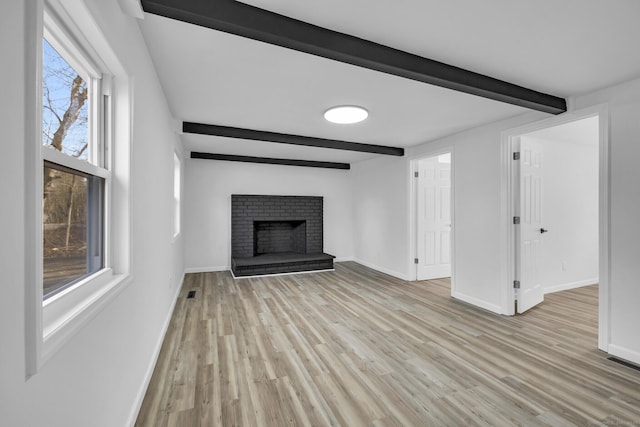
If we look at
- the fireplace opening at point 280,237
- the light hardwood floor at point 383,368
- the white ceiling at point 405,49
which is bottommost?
the light hardwood floor at point 383,368

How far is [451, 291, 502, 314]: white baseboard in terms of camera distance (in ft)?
11.3

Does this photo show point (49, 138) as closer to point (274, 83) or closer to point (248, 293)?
point (274, 83)

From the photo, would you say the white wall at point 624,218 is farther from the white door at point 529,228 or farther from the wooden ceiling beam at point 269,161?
the wooden ceiling beam at point 269,161

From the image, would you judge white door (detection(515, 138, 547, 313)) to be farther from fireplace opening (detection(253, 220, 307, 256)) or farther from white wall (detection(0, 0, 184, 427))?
fireplace opening (detection(253, 220, 307, 256))

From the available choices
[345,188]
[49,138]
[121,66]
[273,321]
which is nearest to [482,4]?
[121,66]

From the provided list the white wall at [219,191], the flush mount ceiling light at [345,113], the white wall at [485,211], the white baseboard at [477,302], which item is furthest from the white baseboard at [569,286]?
the white wall at [219,191]

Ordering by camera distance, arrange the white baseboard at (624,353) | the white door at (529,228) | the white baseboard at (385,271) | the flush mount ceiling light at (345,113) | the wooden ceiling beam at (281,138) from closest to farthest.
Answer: the white baseboard at (624,353) < the flush mount ceiling light at (345,113) < the white door at (529,228) < the wooden ceiling beam at (281,138) < the white baseboard at (385,271)

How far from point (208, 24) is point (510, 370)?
10.0ft

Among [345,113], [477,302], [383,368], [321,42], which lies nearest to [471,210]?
[477,302]

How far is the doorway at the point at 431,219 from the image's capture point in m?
4.92

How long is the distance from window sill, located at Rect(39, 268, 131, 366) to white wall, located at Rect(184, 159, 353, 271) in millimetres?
4434

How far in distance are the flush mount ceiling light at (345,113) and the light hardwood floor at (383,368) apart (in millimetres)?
2192

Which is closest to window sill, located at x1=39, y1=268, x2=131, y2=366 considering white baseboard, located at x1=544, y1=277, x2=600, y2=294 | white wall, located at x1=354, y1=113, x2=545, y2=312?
white wall, located at x1=354, y1=113, x2=545, y2=312

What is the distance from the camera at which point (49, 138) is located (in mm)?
939
